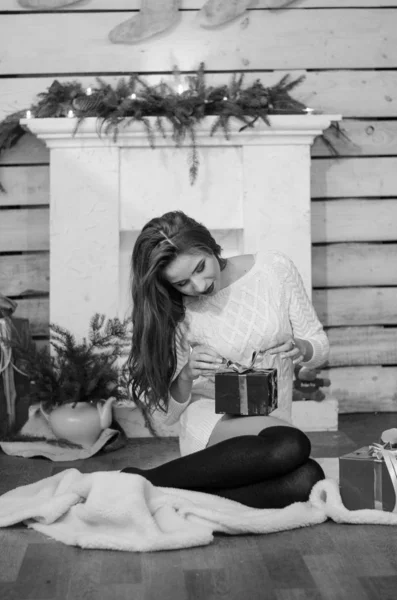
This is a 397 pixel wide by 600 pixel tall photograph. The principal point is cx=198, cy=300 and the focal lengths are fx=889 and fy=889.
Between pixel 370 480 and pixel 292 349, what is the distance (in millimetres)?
440

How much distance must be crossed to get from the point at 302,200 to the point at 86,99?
3.27ft

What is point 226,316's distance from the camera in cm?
249

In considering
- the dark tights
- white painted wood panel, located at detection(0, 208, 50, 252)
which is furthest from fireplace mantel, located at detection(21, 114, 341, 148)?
the dark tights

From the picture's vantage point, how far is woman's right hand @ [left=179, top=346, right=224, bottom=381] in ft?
7.61

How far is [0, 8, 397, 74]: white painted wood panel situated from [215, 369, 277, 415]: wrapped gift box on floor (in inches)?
81.9

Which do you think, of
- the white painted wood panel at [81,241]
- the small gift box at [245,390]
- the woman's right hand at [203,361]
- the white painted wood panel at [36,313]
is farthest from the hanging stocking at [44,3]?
the small gift box at [245,390]

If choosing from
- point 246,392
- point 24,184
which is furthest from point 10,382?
point 246,392

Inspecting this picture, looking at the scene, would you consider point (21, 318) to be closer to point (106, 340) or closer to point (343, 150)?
point (106, 340)

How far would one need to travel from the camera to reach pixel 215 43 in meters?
3.94

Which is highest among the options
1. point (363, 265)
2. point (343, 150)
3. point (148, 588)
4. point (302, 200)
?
point (343, 150)

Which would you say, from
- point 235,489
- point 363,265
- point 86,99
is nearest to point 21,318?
point 86,99

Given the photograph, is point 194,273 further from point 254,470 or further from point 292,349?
point 254,470

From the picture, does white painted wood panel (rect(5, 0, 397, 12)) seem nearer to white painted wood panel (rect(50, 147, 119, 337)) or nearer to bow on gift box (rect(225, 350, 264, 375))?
white painted wood panel (rect(50, 147, 119, 337))

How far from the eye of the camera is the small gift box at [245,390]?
7.36 ft
